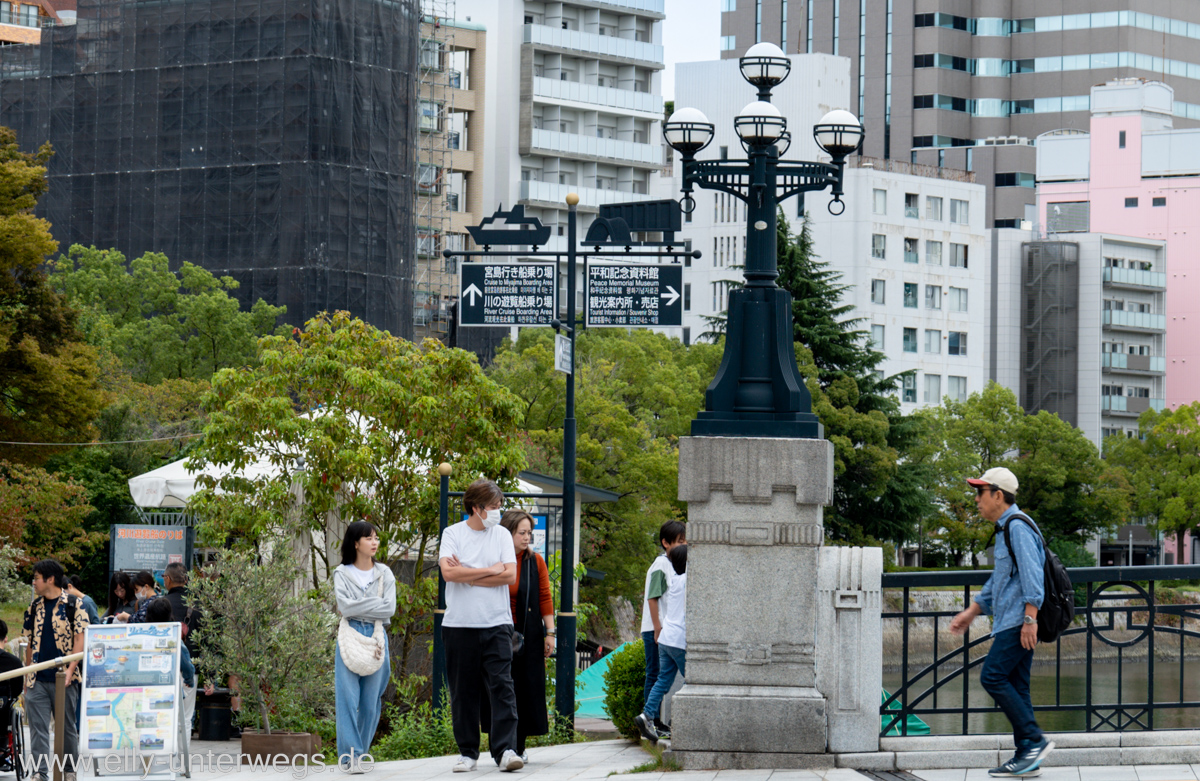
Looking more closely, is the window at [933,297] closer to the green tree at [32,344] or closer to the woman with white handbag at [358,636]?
the green tree at [32,344]

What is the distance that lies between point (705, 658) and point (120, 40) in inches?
2253

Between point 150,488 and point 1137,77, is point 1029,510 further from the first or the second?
point 150,488

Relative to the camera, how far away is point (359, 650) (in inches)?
456

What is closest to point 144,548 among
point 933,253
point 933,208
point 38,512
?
point 38,512

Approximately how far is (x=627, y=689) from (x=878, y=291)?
253ft

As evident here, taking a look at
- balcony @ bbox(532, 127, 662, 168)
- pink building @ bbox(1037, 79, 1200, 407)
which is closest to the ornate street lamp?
balcony @ bbox(532, 127, 662, 168)

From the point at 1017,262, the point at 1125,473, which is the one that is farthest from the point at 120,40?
the point at 1017,262

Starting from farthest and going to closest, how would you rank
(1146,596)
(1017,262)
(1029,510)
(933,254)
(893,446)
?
(1017,262) → (933,254) → (1029,510) → (893,446) → (1146,596)

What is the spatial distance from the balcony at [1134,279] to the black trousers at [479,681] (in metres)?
89.2

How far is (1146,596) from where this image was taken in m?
10.9

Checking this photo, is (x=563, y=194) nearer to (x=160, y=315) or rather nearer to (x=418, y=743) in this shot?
(x=160, y=315)

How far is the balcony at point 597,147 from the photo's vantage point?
88.4 metres

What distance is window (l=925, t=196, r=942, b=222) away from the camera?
295 ft

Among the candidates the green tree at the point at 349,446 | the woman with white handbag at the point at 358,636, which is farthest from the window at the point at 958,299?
the woman with white handbag at the point at 358,636
